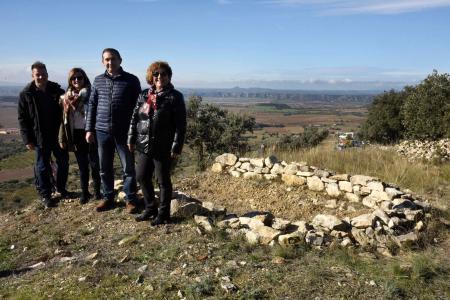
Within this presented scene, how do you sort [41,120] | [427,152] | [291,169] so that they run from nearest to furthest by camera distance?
1. [41,120]
2. [291,169]
3. [427,152]

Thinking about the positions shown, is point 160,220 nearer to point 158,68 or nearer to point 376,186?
point 158,68

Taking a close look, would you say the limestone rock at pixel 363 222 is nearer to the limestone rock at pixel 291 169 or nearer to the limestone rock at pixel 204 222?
the limestone rock at pixel 204 222

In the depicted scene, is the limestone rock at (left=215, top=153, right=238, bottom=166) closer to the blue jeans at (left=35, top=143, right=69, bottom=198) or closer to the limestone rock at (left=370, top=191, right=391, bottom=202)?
the limestone rock at (left=370, top=191, right=391, bottom=202)

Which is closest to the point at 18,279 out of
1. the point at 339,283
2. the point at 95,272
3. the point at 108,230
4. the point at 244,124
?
the point at 95,272

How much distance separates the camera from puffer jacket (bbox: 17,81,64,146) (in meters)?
6.69

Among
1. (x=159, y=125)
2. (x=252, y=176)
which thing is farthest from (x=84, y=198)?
(x=252, y=176)

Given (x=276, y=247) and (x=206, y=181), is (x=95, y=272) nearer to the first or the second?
(x=276, y=247)

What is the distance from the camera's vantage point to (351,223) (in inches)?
240

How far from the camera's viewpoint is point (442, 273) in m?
4.46

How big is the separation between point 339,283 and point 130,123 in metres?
3.48

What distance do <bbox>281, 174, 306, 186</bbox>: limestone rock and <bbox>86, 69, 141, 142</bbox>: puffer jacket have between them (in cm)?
415

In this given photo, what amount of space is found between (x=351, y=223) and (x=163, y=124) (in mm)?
3113

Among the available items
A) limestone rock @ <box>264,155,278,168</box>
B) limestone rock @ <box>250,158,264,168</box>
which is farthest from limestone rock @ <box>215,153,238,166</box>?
limestone rock @ <box>264,155,278,168</box>

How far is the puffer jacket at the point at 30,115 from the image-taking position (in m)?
6.69
